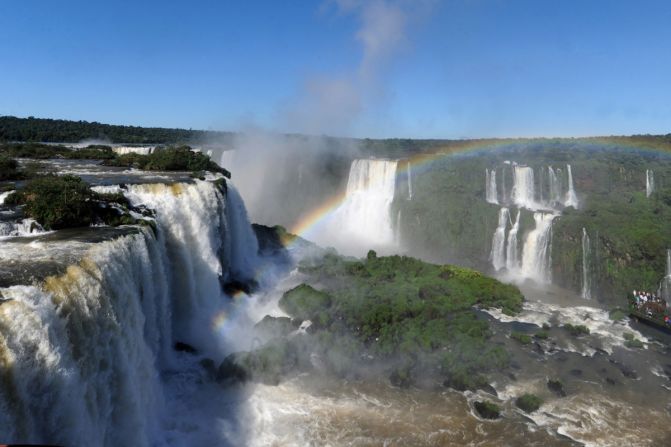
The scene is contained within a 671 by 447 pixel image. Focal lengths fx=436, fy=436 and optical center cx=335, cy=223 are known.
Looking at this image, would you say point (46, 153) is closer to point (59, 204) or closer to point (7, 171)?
point (7, 171)

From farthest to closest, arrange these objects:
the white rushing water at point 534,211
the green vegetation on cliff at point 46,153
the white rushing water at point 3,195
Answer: the green vegetation on cliff at point 46,153, the white rushing water at point 534,211, the white rushing water at point 3,195

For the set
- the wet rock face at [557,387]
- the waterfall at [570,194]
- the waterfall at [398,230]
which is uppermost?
the waterfall at [570,194]

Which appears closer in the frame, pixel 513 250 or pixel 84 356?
pixel 84 356

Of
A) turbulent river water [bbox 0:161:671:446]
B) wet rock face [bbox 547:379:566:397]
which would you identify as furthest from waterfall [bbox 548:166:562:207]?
wet rock face [bbox 547:379:566:397]

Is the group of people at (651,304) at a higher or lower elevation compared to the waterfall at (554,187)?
lower

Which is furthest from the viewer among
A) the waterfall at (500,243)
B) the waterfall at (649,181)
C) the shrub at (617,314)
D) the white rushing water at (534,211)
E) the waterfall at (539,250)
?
the waterfall at (649,181)

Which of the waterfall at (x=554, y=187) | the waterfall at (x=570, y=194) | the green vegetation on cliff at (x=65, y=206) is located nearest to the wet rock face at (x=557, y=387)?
Answer: the green vegetation on cliff at (x=65, y=206)

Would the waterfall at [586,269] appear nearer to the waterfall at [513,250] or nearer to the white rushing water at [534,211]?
the white rushing water at [534,211]

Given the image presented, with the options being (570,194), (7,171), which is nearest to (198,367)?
(7,171)
